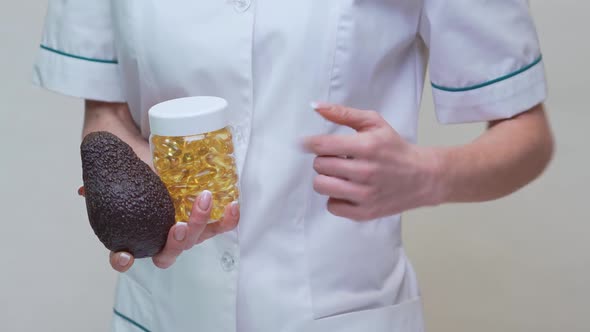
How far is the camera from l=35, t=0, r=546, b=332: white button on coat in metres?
0.82

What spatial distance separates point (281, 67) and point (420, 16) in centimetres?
15

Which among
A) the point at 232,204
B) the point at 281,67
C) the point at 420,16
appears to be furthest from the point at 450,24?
the point at 232,204

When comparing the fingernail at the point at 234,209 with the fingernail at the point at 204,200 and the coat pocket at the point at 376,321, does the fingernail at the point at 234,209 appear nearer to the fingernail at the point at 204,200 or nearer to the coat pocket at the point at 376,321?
the fingernail at the point at 204,200

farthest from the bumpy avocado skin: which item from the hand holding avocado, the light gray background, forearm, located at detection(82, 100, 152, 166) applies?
the light gray background

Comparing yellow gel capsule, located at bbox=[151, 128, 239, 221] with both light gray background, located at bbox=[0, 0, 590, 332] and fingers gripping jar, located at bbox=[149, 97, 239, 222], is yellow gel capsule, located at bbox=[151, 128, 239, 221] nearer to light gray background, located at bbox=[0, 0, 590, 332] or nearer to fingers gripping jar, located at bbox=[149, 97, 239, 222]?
fingers gripping jar, located at bbox=[149, 97, 239, 222]

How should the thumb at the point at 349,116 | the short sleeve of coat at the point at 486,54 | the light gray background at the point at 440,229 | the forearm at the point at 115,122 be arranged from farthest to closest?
1. the light gray background at the point at 440,229
2. the forearm at the point at 115,122
3. the short sleeve of coat at the point at 486,54
4. the thumb at the point at 349,116

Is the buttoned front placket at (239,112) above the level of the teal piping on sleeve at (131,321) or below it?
above

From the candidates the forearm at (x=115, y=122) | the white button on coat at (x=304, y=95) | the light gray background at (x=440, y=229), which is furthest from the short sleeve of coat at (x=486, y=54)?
the light gray background at (x=440, y=229)

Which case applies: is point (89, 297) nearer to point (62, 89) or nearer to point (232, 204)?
point (62, 89)

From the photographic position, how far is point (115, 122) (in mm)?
974

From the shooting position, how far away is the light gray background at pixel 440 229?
1.98 m

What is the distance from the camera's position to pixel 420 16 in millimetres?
852

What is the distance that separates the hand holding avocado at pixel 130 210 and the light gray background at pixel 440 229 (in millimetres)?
1264

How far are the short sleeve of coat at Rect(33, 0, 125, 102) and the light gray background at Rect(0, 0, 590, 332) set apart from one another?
3.90ft
